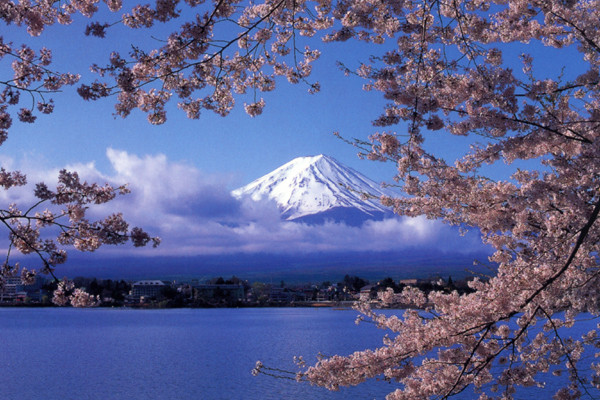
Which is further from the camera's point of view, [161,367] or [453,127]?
[161,367]

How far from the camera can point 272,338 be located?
4456 centimetres

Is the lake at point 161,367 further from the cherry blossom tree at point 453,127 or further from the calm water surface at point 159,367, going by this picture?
the cherry blossom tree at point 453,127

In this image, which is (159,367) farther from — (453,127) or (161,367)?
(453,127)

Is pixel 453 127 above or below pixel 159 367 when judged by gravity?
above

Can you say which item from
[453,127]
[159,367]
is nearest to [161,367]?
[159,367]

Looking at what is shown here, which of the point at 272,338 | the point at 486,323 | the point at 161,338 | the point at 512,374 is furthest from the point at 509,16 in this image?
the point at 161,338

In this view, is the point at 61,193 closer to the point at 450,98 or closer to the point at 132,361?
the point at 450,98

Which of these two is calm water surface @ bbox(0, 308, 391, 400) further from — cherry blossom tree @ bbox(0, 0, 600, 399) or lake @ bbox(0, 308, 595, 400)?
cherry blossom tree @ bbox(0, 0, 600, 399)

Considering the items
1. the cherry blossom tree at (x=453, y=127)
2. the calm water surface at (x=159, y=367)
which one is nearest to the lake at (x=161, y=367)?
the calm water surface at (x=159, y=367)

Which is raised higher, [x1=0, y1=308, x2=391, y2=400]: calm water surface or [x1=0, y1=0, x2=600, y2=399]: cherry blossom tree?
[x1=0, y1=0, x2=600, y2=399]: cherry blossom tree

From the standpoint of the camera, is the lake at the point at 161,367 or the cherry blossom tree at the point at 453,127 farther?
the lake at the point at 161,367

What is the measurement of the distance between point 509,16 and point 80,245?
4.06 metres

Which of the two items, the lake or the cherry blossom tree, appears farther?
the lake

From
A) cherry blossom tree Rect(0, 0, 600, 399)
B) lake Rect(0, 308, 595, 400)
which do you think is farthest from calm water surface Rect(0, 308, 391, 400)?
cherry blossom tree Rect(0, 0, 600, 399)
